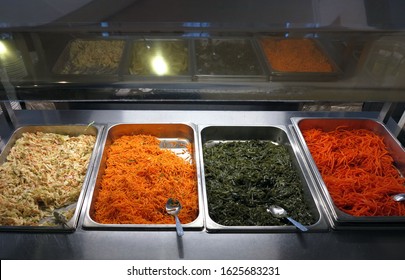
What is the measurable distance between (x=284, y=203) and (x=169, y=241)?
2.48 feet

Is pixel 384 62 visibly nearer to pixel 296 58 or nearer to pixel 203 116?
pixel 296 58

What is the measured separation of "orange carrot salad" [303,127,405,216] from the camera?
185 cm

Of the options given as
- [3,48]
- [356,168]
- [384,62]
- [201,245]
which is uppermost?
[356,168]

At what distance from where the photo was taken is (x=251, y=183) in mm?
2055

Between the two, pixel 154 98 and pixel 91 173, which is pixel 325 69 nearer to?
pixel 154 98

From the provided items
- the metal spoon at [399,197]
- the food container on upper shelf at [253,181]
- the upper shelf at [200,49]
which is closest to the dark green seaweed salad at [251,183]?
the food container on upper shelf at [253,181]

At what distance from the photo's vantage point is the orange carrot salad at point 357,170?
185 cm

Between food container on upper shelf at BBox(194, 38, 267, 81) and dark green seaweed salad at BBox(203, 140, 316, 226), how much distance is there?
83 centimetres

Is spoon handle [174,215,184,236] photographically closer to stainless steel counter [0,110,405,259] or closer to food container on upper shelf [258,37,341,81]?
stainless steel counter [0,110,405,259]

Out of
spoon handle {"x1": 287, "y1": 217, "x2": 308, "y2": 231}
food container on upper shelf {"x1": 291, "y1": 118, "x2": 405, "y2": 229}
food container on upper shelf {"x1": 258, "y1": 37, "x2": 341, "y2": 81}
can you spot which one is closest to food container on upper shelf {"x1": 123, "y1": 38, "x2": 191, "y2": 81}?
food container on upper shelf {"x1": 258, "y1": 37, "x2": 341, "y2": 81}

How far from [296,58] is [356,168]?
3.52 feet

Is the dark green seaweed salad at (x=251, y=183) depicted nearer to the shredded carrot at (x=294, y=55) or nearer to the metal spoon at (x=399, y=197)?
the metal spoon at (x=399, y=197)

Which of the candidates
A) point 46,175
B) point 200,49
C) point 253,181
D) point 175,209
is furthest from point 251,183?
point 46,175

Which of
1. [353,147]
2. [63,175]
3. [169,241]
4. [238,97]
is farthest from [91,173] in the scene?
[353,147]
